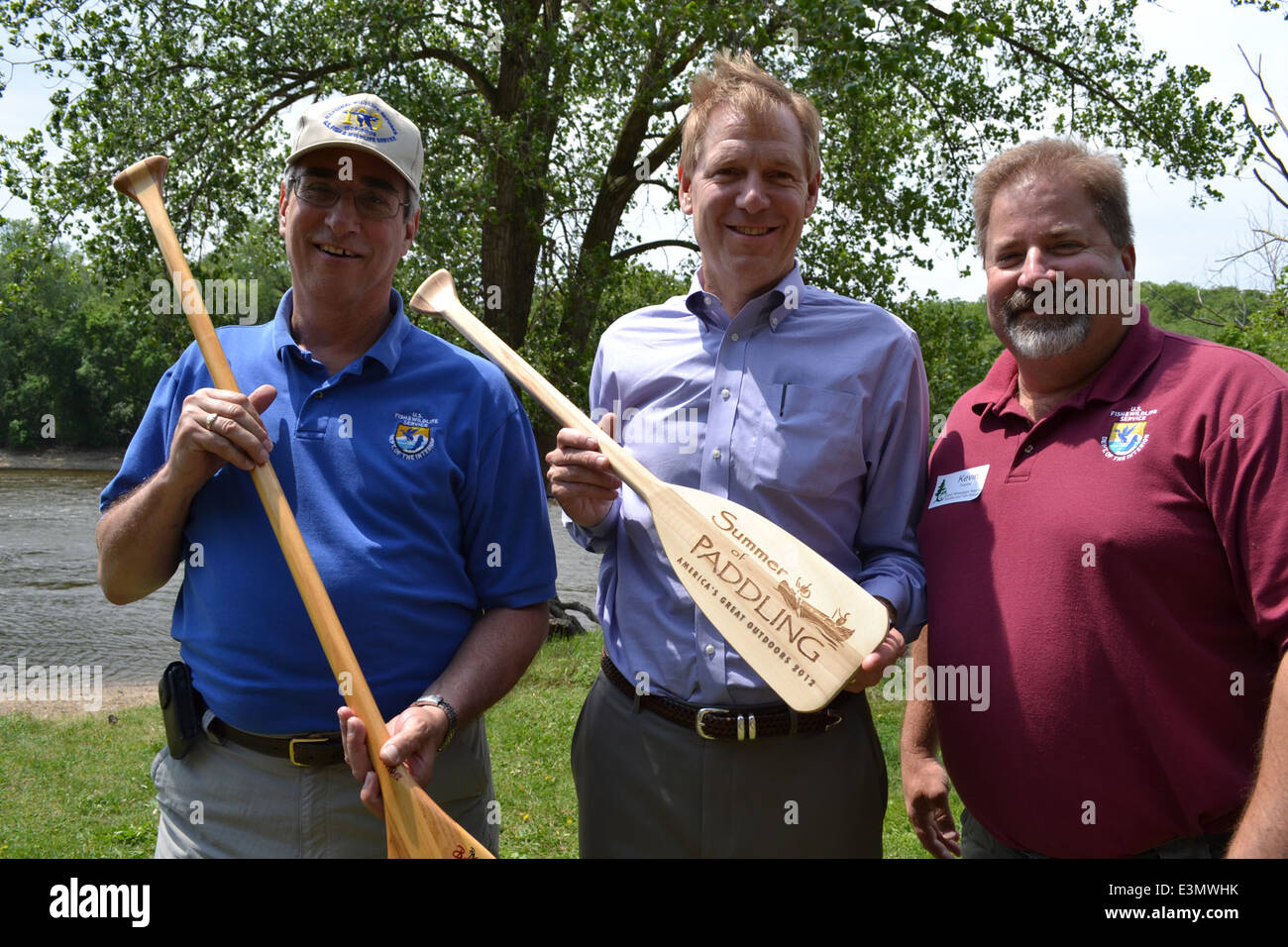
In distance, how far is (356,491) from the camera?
8.03 ft

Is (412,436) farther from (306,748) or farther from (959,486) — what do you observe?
(959,486)

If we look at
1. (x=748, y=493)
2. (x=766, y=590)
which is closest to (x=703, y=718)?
(x=766, y=590)

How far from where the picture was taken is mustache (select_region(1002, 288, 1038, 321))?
255 cm

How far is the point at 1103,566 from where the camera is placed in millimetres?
2240

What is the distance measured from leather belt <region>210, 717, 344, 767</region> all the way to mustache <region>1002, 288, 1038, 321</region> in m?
1.95

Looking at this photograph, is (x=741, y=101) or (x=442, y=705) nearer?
(x=442, y=705)

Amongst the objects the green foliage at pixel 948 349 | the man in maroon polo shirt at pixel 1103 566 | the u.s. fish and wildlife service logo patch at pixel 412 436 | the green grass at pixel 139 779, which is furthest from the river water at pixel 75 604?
the man in maroon polo shirt at pixel 1103 566

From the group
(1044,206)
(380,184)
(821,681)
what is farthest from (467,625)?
(1044,206)

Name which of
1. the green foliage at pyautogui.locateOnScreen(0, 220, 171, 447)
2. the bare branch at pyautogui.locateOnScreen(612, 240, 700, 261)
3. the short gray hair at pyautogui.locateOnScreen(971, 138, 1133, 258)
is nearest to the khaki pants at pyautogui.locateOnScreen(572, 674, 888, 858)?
the short gray hair at pyautogui.locateOnScreen(971, 138, 1133, 258)

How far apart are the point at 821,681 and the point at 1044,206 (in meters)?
1.31

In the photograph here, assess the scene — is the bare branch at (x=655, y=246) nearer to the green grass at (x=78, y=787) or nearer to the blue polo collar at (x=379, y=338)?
the green grass at (x=78, y=787)

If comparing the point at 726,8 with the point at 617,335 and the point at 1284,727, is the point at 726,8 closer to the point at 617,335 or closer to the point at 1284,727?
the point at 617,335

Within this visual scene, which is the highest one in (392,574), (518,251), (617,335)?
(518,251)

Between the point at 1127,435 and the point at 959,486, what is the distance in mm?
436
